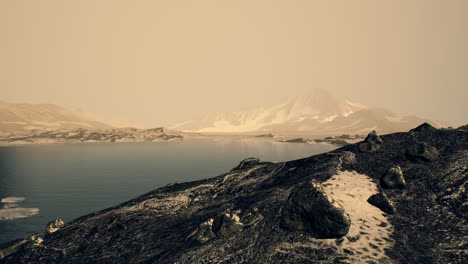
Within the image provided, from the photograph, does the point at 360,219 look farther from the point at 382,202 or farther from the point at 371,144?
the point at 371,144

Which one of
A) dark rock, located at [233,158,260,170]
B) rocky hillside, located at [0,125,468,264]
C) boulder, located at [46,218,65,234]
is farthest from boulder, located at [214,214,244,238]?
boulder, located at [46,218,65,234]

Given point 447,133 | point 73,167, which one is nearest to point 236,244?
point 447,133

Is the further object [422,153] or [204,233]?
[422,153]

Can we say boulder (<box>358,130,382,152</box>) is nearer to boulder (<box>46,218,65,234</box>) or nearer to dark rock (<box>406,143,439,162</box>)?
dark rock (<box>406,143,439,162</box>)

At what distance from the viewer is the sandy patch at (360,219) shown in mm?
12449

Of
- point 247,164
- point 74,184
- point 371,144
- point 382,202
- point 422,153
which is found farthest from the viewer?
point 74,184

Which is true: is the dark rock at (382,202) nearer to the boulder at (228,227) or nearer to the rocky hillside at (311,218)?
the rocky hillside at (311,218)

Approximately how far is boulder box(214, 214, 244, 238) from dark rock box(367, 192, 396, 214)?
6.46 m

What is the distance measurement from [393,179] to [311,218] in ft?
18.7

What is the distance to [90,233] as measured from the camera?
762 inches

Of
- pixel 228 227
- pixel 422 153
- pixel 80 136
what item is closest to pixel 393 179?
pixel 422 153

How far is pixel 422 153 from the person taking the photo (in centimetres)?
1838

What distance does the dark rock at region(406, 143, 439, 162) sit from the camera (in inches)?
719

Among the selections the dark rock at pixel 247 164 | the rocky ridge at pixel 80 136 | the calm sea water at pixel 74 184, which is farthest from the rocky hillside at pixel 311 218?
the rocky ridge at pixel 80 136
